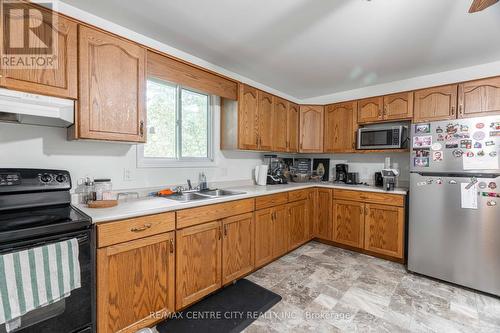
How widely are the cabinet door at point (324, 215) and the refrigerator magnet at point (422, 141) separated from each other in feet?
3.93

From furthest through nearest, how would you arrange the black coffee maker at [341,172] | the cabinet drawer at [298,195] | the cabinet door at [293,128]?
the black coffee maker at [341,172], the cabinet door at [293,128], the cabinet drawer at [298,195]

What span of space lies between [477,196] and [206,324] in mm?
2662

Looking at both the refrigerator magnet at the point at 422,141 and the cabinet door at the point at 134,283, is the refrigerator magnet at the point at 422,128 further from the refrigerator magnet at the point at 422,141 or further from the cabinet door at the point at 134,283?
the cabinet door at the point at 134,283

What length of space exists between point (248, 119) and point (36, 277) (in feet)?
7.42

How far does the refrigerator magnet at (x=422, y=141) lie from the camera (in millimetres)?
2395

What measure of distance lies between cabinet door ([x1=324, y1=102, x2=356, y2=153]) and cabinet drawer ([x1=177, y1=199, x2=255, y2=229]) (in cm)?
185

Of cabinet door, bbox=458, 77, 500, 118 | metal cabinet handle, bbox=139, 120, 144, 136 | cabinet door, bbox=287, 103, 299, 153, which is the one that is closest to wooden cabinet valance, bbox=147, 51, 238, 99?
metal cabinet handle, bbox=139, 120, 144, 136

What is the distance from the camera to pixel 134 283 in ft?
5.04

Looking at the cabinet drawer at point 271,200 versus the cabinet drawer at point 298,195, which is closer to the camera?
the cabinet drawer at point 271,200

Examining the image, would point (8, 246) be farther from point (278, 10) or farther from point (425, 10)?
point (425, 10)

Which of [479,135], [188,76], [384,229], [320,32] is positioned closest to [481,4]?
[320,32]

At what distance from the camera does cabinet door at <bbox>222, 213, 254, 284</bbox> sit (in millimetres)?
2139

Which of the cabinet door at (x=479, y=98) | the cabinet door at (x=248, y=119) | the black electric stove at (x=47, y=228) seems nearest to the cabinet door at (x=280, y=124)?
the cabinet door at (x=248, y=119)

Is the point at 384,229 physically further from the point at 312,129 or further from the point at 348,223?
the point at 312,129
